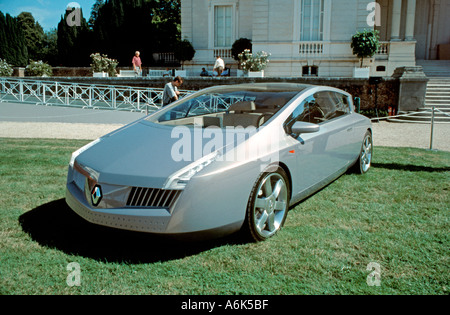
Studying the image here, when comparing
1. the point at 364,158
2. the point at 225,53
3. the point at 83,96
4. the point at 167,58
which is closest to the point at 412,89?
the point at 225,53

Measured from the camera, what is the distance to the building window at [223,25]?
23.4m

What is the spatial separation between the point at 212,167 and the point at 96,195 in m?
0.99

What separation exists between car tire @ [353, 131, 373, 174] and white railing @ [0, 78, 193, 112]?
1096cm

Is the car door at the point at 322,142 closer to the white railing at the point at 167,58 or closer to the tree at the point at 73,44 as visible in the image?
the white railing at the point at 167,58

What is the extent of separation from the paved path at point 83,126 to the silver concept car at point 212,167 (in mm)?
6180

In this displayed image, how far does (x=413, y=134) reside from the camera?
11984 mm

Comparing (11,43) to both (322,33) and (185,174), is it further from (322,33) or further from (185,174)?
(185,174)

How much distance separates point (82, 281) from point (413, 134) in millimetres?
11544

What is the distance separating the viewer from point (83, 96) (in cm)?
1748

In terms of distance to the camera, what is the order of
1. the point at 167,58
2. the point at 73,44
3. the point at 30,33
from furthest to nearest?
the point at 30,33
the point at 73,44
the point at 167,58

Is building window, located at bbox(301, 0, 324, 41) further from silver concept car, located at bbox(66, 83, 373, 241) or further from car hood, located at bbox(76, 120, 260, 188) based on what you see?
car hood, located at bbox(76, 120, 260, 188)

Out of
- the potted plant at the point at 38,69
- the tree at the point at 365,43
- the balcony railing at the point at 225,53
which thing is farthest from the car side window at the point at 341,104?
the potted plant at the point at 38,69

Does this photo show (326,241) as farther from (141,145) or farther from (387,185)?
(387,185)

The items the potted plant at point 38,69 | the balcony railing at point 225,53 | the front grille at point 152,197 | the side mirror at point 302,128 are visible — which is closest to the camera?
the front grille at point 152,197
